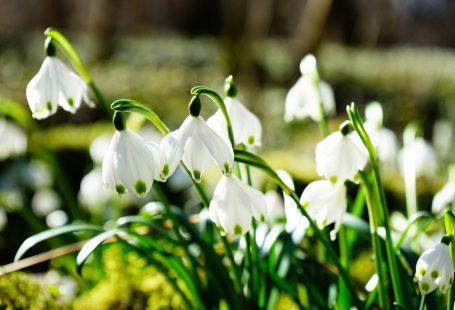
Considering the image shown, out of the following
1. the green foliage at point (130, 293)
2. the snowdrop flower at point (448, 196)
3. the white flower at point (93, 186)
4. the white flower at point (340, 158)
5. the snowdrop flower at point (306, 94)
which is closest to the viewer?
the white flower at point (340, 158)

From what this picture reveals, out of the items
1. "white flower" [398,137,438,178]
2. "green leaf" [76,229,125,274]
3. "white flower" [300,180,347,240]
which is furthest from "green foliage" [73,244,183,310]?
"white flower" [398,137,438,178]

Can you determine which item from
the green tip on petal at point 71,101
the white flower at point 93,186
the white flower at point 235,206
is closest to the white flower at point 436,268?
the white flower at point 235,206

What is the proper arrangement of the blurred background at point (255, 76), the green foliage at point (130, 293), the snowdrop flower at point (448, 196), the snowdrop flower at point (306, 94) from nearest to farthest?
the snowdrop flower at point (306, 94)
the snowdrop flower at point (448, 196)
the green foliage at point (130, 293)
the blurred background at point (255, 76)

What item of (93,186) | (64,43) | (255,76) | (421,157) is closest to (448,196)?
(421,157)

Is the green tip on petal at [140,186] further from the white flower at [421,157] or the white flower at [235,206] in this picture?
the white flower at [421,157]

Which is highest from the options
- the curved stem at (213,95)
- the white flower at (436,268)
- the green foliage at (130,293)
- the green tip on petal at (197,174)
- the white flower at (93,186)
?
the white flower at (93,186)
